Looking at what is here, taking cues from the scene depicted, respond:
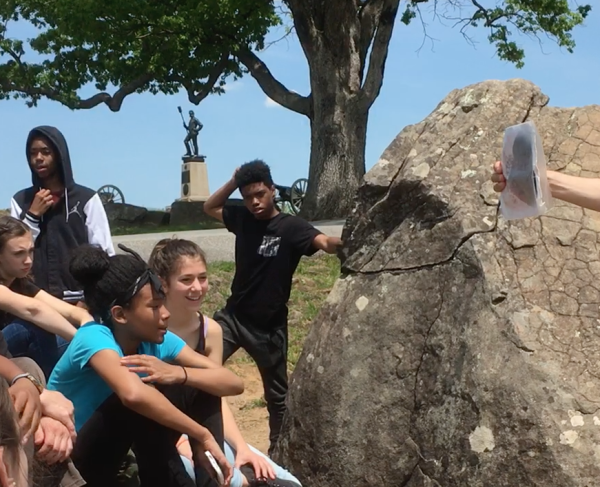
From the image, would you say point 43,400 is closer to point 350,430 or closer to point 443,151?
point 350,430

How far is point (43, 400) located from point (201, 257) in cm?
106

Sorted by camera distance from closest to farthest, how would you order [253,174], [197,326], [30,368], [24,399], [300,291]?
[24,399] < [30,368] < [197,326] < [253,174] < [300,291]

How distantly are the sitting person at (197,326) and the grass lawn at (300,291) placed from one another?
2.73 m

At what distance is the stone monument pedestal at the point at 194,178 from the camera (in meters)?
19.6

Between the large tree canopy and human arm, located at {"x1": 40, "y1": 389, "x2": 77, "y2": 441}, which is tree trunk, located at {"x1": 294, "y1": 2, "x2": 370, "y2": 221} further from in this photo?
human arm, located at {"x1": 40, "y1": 389, "x2": 77, "y2": 441}

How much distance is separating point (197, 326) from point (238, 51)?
39.1 feet

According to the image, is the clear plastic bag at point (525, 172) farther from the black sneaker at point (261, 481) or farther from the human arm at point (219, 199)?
the human arm at point (219, 199)

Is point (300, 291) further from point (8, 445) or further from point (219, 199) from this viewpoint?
point (8, 445)

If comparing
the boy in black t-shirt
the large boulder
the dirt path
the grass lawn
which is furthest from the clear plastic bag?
the grass lawn

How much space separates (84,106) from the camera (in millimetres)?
16078

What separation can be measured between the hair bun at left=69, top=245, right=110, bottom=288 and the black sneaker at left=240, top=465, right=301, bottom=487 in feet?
2.88

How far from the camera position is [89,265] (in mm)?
3115

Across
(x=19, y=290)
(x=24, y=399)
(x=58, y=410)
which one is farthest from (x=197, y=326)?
(x=24, y=399)

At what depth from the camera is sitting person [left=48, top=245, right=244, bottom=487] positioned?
9.78 ft
